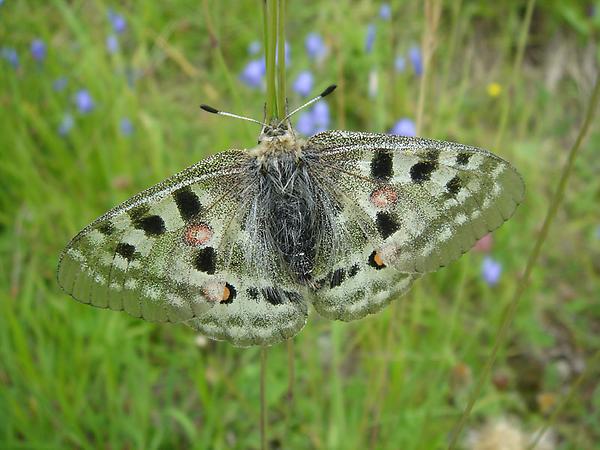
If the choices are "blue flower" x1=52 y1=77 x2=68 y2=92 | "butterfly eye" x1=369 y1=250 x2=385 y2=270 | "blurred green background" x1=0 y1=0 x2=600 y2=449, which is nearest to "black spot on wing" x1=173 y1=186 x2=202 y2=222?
"blurred green background" x1=0 y1=0 x2=600 y2=449

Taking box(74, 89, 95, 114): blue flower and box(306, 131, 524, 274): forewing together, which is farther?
box(74, 89, 95, 114): blue flower

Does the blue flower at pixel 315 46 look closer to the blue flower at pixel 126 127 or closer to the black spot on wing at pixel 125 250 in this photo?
the blue flower at pixel 126 127

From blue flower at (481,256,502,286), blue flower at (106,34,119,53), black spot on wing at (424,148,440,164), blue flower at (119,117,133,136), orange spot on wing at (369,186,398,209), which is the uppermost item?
blue flower at (106,34,119,53)

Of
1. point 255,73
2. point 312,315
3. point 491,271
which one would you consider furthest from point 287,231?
point 255,73

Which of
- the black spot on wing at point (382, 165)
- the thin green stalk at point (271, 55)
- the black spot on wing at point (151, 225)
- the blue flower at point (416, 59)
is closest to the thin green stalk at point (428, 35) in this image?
the black spot on wing at point (382, 165)

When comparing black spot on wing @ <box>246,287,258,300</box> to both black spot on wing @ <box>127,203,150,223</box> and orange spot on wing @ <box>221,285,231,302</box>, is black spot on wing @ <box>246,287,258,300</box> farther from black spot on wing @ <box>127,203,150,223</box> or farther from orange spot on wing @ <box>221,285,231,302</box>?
black spot on wing @ <box>127,203,150,223</box>

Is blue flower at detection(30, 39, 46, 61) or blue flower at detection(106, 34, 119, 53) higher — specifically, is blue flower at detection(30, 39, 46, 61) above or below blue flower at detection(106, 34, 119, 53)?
below

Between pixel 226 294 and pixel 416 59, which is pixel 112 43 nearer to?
pixel 416 59

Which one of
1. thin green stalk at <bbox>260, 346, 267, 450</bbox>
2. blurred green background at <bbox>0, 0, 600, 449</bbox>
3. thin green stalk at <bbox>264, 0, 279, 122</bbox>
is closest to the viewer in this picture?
thin green stalk at <bbox>264, 0, 279, 122</bbox>
